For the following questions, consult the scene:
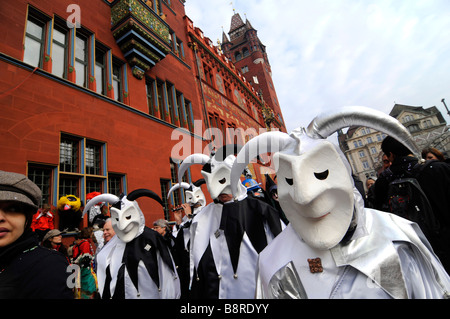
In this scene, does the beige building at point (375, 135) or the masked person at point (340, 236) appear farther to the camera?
the beige building at point (375, 135)

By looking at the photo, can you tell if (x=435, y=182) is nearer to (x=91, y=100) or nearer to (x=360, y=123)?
(x=360, y=123)

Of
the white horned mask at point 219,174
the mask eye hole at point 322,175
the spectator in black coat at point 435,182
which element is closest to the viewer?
the mask eye hole at point 322,175

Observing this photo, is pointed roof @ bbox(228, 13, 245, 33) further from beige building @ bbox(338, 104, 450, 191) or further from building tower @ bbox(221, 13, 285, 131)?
beige building @ bbox(338, 104, 450, 191)

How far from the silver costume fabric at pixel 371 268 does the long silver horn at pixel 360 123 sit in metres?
0.40

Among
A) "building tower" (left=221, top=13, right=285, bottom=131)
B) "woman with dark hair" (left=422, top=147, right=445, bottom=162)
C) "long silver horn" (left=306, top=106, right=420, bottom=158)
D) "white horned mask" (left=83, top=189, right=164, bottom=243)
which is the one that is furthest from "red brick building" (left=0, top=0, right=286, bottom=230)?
"building tower" (left=221, top=13, right=285, bottom=131)

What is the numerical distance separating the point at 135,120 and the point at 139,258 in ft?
19.7

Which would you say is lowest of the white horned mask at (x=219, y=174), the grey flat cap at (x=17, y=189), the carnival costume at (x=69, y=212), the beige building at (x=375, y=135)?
the grey flat cap at (x=17, y=189)

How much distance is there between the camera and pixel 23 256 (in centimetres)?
127

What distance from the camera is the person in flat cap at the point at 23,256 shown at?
1.16 metres

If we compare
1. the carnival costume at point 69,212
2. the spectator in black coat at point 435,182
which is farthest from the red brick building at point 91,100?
the spectator in black coat at point 435,182

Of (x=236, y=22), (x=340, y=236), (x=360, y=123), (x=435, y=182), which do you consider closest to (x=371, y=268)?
(x=340, y=236)

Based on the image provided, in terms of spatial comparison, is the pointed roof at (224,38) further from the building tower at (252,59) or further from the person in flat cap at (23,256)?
the person in flat cap at (23,256)
